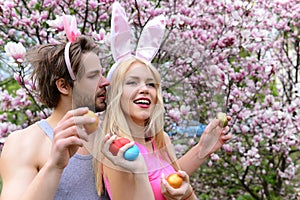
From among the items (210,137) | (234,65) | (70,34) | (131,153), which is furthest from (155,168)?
(234,65)

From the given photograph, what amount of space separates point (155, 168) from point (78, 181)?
29cm

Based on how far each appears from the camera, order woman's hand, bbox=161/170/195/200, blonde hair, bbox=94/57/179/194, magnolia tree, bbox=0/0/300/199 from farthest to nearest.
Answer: magnolia tree, bbox=0/0/300/199
woman's hand, bbox=161/170/195/200
blonde hair, bbox=94/57/179/194

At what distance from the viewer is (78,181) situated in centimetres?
173

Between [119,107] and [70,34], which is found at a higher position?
[70,34]

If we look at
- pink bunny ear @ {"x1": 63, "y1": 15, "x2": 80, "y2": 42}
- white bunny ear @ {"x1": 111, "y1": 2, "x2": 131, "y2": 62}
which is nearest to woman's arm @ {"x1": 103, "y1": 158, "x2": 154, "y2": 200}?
white bunny ear @ {"x1": 111, "y1": 2, "x2": 131, "y2": 62}

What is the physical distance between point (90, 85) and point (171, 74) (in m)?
0.30

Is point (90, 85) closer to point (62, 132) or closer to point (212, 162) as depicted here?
point (62, 132)

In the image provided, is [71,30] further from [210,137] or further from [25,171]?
[210,137]

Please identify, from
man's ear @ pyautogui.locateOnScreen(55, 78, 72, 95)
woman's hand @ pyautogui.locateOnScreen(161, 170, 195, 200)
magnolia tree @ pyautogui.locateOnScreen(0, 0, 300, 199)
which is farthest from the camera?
magnolia tree @ pyautogui.locateOnScreen(0, 0, 300, 199)

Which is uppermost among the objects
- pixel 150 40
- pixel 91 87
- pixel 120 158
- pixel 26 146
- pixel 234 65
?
pixel 150 40

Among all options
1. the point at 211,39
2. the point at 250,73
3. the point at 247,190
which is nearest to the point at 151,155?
the point at 211,39

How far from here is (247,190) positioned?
12.8 feet

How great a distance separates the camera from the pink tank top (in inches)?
61.7

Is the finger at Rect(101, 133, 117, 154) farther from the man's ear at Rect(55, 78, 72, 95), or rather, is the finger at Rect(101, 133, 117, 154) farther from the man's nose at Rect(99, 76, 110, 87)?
the man's ear at Rect(55, 78, 72, 95)
